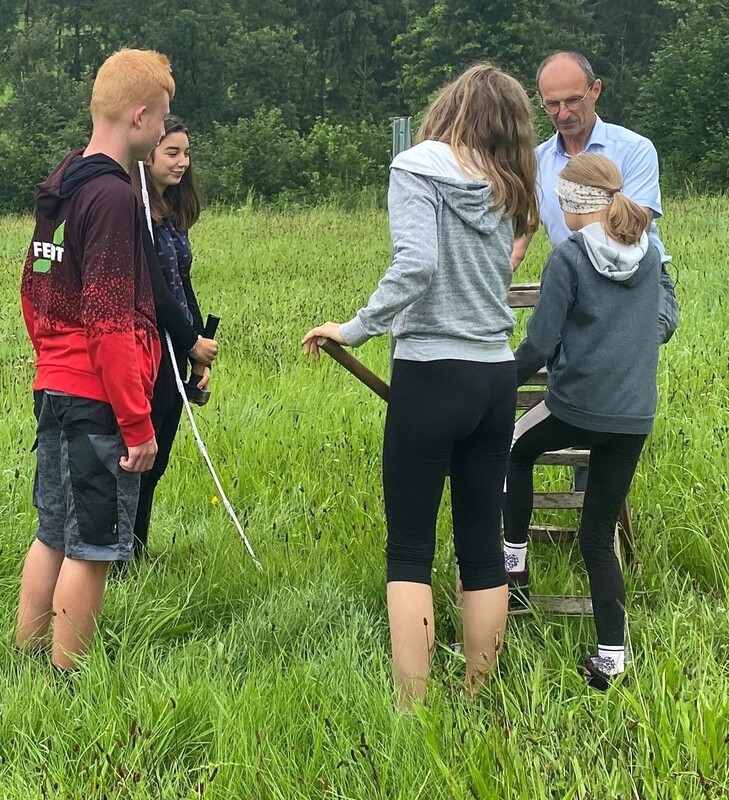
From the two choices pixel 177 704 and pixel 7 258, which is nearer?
pixel 177 704

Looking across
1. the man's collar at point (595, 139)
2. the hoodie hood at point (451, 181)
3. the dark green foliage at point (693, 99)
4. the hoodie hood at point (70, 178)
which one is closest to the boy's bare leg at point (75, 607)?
the hoodie hood at point (70, 178)

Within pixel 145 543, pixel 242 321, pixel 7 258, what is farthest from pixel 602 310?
pixel 7 258

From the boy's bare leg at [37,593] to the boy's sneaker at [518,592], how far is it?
1.50m

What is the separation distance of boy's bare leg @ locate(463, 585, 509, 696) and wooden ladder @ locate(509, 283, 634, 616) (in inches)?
17.2

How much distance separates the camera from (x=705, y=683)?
8.72ft

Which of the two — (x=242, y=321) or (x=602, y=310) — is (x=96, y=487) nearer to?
(x=602, y=310)

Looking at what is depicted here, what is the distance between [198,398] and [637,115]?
35506 mm

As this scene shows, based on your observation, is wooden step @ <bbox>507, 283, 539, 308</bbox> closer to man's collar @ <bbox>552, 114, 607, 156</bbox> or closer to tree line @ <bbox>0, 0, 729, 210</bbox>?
man's collar @ <bbox>552, 114, 607, 156</bbox>

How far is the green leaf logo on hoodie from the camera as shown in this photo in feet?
8.84

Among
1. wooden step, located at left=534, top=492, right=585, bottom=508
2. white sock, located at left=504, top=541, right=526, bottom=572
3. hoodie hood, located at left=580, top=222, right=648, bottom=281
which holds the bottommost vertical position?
white sock, located at left=504, top=541, right=526, bottom=572

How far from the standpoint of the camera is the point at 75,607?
286 centimetres

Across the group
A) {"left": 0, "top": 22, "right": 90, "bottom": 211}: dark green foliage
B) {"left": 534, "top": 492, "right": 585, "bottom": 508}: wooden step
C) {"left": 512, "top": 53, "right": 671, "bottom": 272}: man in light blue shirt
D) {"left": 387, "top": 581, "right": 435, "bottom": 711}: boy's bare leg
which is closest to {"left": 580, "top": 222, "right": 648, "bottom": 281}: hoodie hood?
{"left": 512, "top": 53, "right": 671, "bottom": 272}: man in light blue shirt

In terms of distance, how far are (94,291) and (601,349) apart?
4.82 feet

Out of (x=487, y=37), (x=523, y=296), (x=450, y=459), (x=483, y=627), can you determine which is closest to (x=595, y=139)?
(x=523, y=296)
